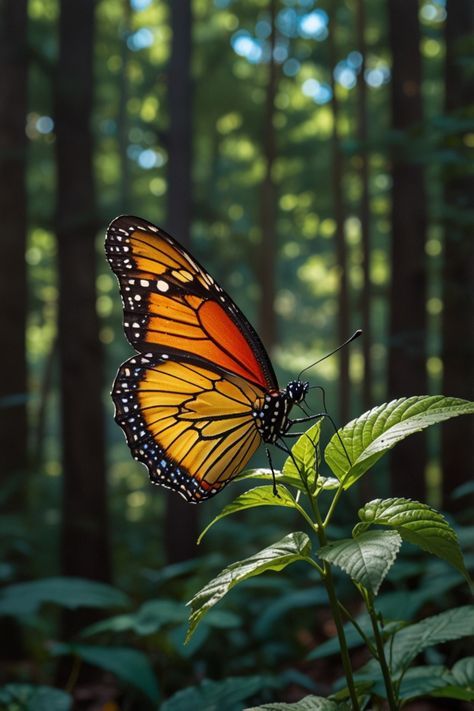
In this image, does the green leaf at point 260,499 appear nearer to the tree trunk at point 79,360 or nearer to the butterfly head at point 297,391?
the butterfly head at point 297,391

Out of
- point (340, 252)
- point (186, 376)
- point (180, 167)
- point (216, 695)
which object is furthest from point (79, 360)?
point (340, 252)

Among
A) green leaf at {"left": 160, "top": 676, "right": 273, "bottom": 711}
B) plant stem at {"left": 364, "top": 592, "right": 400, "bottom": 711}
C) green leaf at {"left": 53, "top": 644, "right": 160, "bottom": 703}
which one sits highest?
plant stem at {"left": 364, "top": 592, "right": 400, "bottom": 711}

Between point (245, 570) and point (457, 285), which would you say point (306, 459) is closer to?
point (245, 570)

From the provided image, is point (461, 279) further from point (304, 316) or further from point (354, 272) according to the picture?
point (304, 316)

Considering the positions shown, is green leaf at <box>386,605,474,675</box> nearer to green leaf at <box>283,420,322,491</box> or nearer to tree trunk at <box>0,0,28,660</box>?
green leaf at <box>283,420,322,491</box>

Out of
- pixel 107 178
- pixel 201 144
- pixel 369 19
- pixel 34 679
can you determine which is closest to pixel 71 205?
pixel 34 679

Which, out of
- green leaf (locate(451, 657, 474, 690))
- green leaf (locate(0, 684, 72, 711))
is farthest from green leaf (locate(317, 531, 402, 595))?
green leaf (locate(0, 684, 72, 711))
